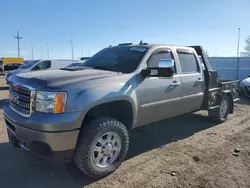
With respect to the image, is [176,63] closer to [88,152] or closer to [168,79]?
[168,79]

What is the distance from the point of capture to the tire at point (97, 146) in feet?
11.2

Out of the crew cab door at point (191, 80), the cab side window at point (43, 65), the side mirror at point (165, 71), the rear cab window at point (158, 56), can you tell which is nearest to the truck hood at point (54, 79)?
the side mirror at point (165, 71)

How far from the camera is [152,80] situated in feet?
14.1

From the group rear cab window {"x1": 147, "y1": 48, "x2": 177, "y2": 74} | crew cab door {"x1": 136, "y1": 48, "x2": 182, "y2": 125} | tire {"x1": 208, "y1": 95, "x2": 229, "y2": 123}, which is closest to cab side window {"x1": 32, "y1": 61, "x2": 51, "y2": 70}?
tire {"x1": 208, "y1": 95, "x2": 229, "y2": 123}

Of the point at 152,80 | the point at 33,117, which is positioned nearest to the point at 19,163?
the point at 33,117

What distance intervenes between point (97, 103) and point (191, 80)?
262cm

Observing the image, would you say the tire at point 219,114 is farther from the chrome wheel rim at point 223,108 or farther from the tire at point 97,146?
the tire at point 97,146

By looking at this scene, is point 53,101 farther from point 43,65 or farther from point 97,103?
point 43,65

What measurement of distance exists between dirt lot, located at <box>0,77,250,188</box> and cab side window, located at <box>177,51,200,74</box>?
1464mm

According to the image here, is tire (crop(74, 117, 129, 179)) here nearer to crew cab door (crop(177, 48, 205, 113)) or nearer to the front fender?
the front fender

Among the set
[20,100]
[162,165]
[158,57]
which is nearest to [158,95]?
[158,57]

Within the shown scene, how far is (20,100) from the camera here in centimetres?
357

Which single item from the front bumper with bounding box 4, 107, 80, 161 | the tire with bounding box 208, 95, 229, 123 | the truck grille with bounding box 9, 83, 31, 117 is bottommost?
the tire with bounding box 208, 95, 229, 123

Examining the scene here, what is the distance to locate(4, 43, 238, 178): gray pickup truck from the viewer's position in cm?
320
